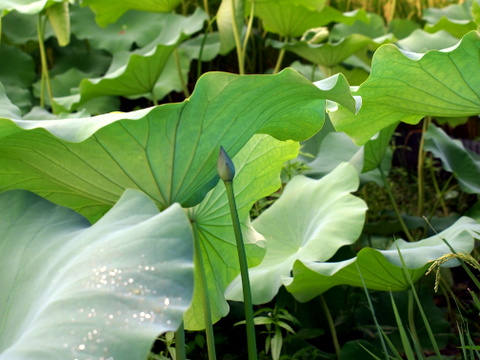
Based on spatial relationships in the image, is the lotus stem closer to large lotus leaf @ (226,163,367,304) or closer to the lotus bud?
the lotus bud

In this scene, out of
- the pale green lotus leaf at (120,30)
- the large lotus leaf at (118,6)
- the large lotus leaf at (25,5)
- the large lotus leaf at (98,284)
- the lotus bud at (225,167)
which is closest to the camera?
the large lotus leaf at (98,284)

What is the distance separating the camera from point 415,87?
1347 millimetres

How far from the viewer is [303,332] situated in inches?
68.6

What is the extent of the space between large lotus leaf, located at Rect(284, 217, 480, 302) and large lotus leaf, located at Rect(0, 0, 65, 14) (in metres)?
1.37

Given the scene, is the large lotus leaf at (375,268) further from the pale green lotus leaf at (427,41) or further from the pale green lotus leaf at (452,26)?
the pale green lotus leaf at (452,26)

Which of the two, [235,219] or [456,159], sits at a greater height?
[456,159]

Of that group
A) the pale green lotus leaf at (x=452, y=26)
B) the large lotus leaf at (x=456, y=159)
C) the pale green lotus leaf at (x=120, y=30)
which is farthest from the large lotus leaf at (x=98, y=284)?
Answer: the pale green lotus leaf at (x=120, y=30)

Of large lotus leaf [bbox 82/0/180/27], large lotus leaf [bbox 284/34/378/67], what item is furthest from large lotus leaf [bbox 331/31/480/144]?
large lotus leaf [bbox 82/0/180/27]

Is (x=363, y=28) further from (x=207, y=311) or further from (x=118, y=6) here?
(x=207, y=311)

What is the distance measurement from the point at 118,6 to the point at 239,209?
6.07 ft

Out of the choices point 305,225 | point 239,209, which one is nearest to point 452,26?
point 305,225

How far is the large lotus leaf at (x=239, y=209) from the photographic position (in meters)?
1.27

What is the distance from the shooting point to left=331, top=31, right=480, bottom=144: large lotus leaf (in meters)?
1.25

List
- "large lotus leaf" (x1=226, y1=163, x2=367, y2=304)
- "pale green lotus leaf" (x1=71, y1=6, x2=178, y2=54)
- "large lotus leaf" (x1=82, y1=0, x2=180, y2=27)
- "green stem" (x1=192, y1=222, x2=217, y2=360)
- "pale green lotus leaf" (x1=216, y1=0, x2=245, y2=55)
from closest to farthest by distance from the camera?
"green stem" (x1=192, y1=222, x2=217, y2=360) → "large lotus leaf" (x1=226, y1=163, x2=367, y2=304) → "pale green lotus leaf" (x1=216, y1=0, x2=245, y2=55) → "large lotus leaf" (x1=82, y1=0, x2=180, y2=27) → "pale green lotus leaf" (x1=71, y1=6, x2=178, y2=54)
